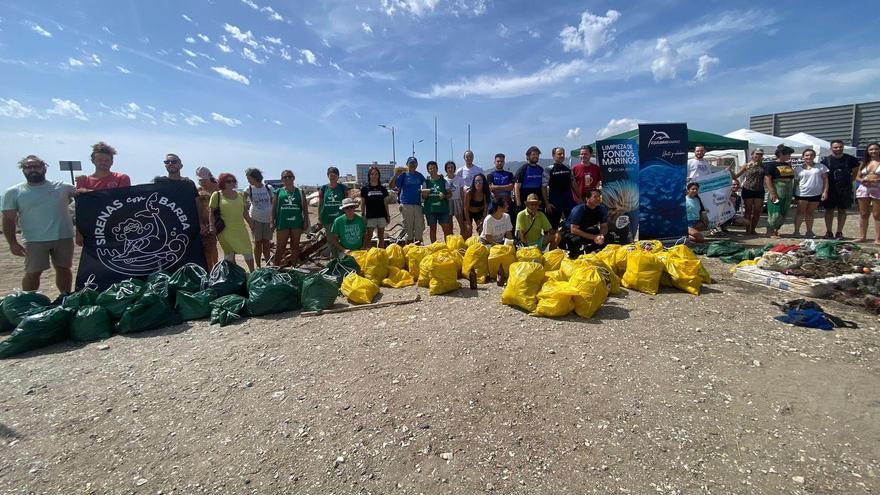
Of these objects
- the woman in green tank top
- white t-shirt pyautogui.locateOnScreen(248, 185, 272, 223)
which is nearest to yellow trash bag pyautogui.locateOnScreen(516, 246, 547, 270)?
the woman in green tank top

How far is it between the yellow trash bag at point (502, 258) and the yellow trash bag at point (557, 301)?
3.34 ft

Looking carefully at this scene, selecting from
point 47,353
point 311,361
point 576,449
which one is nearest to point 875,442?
point 576,449

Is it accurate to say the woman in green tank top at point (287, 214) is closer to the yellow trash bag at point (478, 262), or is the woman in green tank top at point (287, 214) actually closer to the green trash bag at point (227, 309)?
the green trash bag at point (227, 309)

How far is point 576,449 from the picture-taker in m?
2.00

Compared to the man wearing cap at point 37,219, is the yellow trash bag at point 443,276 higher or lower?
lower

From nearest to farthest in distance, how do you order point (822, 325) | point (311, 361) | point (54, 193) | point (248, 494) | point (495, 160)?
1. point (248, 494)
2. point (311, 361)
3. point (822, 325)
4. point (54, 193)
5. point (495, 160)

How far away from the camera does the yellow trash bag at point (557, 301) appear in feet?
11.9

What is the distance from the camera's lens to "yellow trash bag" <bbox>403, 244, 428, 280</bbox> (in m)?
5.11

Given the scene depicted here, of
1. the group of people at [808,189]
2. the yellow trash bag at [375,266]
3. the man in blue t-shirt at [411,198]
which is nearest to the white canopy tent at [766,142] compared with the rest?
the group of people at [808,189]

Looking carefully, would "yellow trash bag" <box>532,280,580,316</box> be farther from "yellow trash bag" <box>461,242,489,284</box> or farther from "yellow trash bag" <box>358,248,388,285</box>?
"yellow trash bag" <box>358,248,388,285</box>

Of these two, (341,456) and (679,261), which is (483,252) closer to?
(679,261)

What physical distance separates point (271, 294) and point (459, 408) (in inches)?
102

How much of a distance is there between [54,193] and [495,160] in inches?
243

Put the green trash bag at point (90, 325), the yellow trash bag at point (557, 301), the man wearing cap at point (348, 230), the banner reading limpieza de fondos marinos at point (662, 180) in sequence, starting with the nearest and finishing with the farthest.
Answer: the green trash bag at point (90, 325), the yellow trash bag at point (557, 301), the man wearing cap at point (348, 230), the banner reading limpieza de fondos marinos at point (662, 180)
